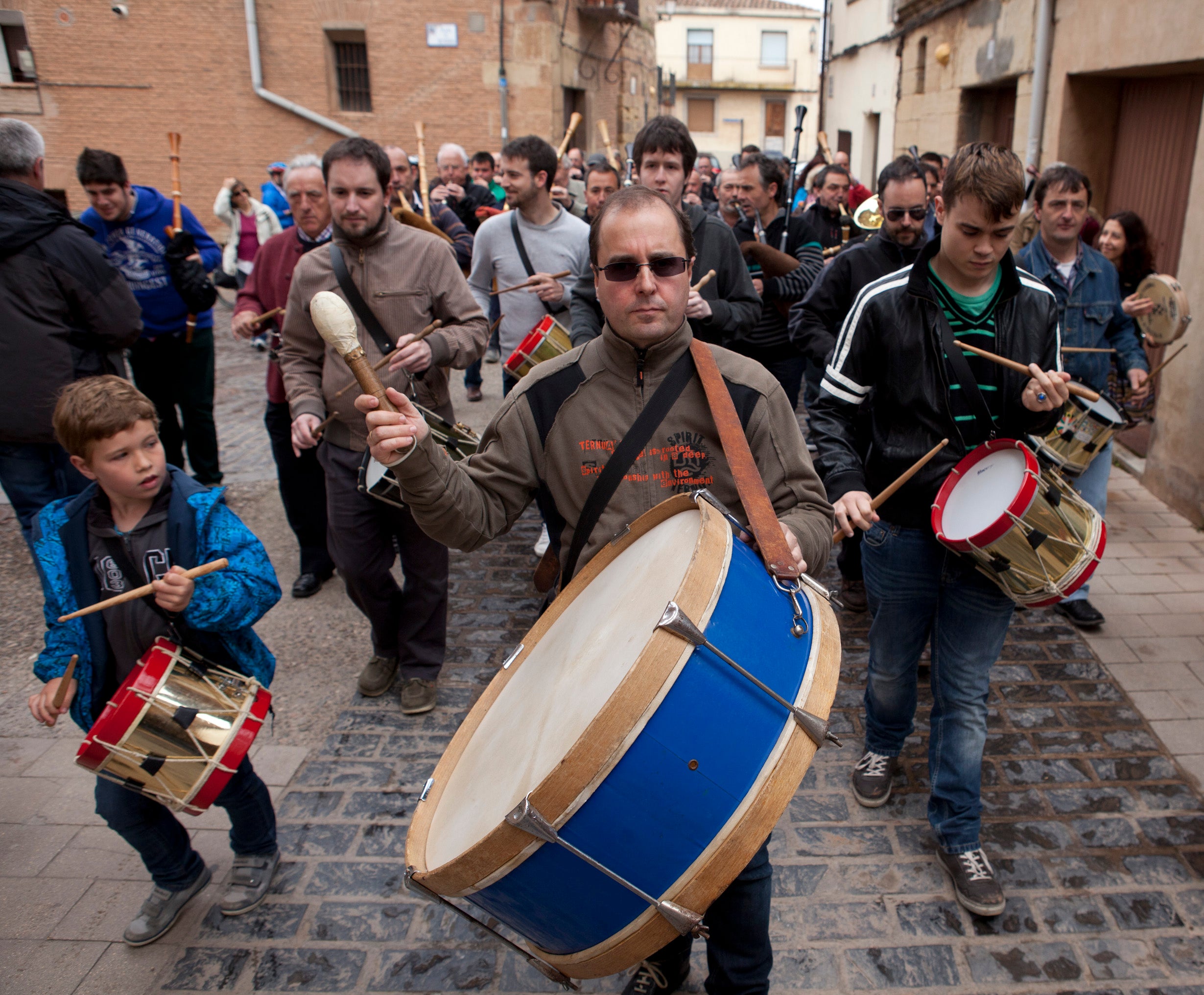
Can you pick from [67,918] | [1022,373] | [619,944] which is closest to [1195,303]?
[1022,373]

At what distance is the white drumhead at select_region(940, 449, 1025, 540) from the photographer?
2.61m

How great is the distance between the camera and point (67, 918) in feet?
9.48

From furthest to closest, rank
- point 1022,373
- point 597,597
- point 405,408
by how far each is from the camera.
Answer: point 1022,373, point 597,597, point 405,408

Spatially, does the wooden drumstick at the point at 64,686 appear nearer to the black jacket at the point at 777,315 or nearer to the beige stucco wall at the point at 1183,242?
the black jacket at the point at 777,315

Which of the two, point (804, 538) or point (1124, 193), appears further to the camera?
point (1124, 193)

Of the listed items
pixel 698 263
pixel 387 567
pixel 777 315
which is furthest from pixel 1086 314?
pixel 387 567

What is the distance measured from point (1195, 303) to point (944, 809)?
440 cm

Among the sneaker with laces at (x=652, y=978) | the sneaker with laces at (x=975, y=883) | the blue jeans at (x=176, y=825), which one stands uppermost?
the blue jeans at (x=176, y=825)

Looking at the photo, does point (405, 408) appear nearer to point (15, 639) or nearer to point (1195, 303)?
point (15, 639)

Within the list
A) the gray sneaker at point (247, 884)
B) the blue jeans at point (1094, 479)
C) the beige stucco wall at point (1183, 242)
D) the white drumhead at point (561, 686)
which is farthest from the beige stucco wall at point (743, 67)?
the white drumhead at point (561, 686)

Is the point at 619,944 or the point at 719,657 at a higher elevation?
the point at 719,657

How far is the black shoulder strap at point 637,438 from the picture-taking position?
7.14ft

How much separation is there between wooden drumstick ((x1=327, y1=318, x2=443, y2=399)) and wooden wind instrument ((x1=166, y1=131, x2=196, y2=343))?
258 cm

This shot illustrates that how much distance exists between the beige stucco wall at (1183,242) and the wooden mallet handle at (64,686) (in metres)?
6.08
